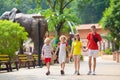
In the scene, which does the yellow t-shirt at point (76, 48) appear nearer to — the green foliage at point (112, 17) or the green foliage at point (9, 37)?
the green foliage at point (9, 37)

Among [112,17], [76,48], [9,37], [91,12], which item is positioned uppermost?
[91,12]

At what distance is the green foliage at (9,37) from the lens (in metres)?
25.8

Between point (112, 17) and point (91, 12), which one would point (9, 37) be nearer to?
point (112, 17)

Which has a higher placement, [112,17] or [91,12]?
Answer: [91,12]

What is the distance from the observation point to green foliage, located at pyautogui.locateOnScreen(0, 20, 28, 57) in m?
25.8

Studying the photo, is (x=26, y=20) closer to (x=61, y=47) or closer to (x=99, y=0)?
(x=61, y=47)

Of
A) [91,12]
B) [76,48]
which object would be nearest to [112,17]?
[76,48]

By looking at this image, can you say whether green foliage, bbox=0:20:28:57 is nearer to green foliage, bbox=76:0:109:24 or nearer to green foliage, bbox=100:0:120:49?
green foliage, bbox=100:0:120:49

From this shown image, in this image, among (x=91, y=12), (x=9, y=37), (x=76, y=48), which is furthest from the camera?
(x=91, y=12)

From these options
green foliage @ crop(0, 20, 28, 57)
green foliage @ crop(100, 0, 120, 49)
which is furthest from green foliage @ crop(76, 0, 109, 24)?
green foliage @ crop(0, 20, 28, 57)

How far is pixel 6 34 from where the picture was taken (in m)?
25.6

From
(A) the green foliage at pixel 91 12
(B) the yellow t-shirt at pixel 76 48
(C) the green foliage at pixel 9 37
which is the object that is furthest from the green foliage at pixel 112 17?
Result: (A) the green foliage at pixel 91 12

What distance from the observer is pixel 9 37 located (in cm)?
2606

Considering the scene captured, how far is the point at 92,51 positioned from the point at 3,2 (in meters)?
72.7
